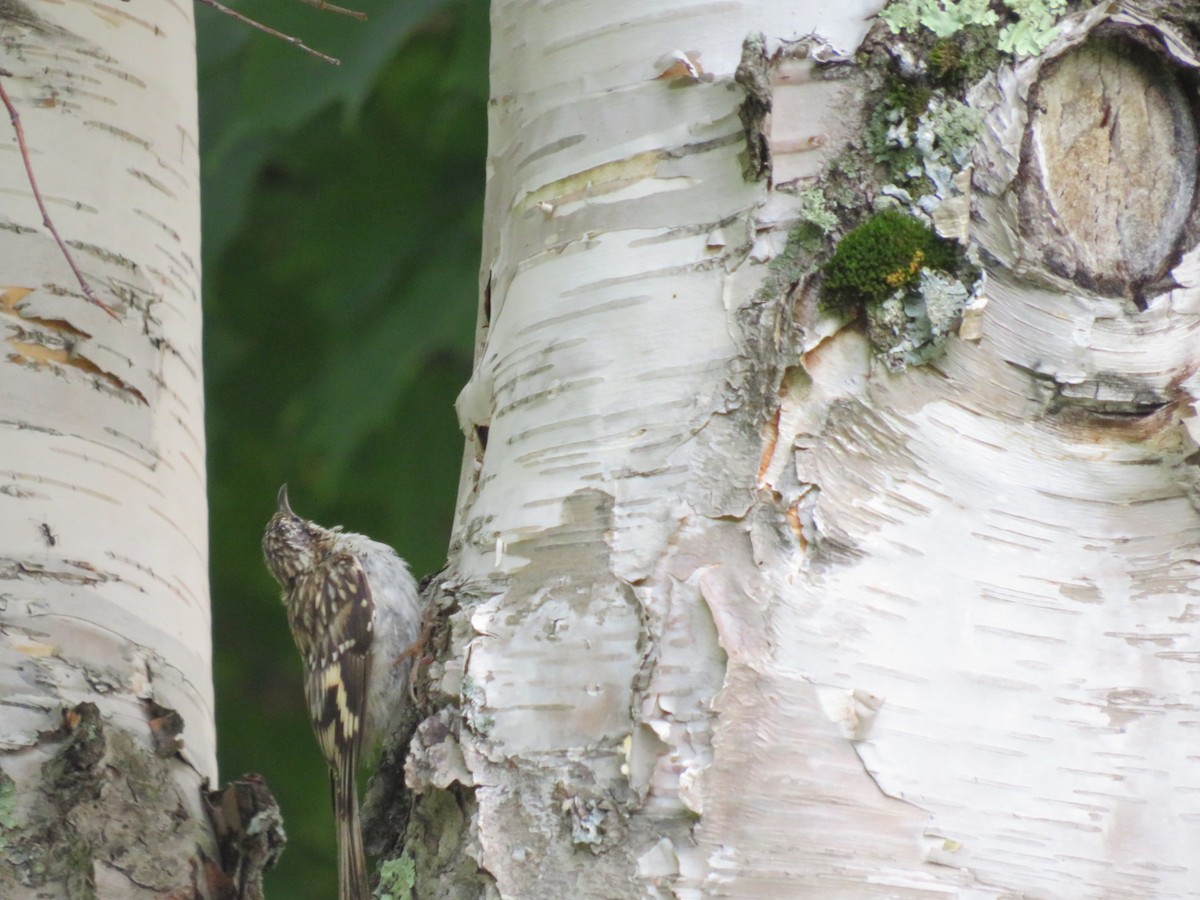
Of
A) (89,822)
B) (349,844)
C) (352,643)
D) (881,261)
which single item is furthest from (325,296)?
(881,261)

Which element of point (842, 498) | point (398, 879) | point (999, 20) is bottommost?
point (398, 879)

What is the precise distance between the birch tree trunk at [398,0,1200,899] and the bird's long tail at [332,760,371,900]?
3.48 ft

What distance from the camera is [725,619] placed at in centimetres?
145

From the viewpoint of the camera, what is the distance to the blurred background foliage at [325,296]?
3.06 m

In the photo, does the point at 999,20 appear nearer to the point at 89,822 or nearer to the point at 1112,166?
the point at 1112,166

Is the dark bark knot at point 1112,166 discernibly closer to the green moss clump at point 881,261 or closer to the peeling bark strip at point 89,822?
the green moss clump at point 881,261

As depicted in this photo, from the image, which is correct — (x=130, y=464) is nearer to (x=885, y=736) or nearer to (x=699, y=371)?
Answer: (x=699, y=371)

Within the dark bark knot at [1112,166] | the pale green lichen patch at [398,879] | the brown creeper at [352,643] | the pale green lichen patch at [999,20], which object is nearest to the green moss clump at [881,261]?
the dark bark knot at [1112,166]

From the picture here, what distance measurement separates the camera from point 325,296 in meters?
3.54

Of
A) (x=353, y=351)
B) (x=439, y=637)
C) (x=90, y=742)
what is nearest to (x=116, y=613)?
(x=90, y=742)

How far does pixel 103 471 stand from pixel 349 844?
1.02 meters

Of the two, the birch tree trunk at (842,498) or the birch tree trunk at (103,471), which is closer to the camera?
the birch tree trunk at (842,498)

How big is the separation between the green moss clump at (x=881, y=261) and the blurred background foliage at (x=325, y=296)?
1513 mm

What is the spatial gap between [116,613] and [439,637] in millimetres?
562
